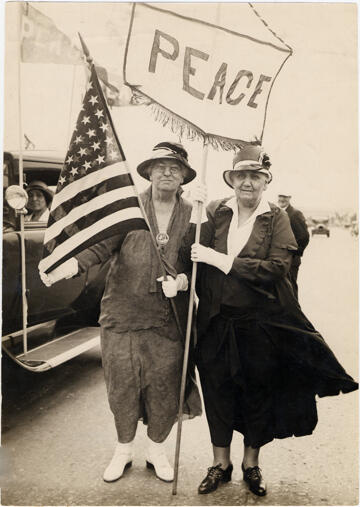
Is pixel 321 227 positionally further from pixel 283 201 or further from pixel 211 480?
pixel 211 480

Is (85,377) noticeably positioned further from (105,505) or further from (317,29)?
(317,29)

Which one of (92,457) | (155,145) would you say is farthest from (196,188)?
(92,457)

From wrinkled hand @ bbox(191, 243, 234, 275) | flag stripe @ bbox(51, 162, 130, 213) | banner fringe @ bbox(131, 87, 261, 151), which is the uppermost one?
banner fringe @ bbox(131, 87, 261, 151)

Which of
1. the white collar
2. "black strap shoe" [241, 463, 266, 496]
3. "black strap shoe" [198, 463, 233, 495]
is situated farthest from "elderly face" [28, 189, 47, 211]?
"black strap shoe" [241, 463, 266, 496]

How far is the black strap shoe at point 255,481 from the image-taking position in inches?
123

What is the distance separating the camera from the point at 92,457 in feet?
10.9

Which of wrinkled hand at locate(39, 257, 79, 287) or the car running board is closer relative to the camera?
wrinkled hand at locate(39, 257, 79, 287)

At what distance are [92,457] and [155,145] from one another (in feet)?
7.02

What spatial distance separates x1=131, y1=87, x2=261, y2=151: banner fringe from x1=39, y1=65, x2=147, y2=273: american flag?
1.03ft

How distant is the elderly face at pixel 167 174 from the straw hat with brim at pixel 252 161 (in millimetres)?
323

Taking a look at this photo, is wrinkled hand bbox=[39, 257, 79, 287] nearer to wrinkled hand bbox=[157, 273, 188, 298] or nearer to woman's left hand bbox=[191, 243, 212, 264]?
wrinkled hand bbox=[157, 273, 188, 298]

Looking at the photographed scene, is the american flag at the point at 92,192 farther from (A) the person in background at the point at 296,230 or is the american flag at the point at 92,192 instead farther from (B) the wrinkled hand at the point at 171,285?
(A) the person in background at the point at 296,230

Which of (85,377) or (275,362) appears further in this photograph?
(85,377)

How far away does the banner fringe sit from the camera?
3.17 m
